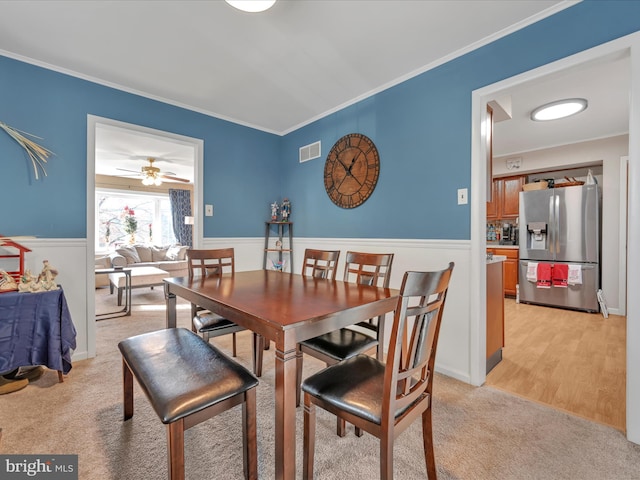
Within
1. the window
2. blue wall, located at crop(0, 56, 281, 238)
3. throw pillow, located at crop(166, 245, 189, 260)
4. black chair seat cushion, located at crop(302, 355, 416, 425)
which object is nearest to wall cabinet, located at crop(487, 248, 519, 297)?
black chair seat cushion, located at crop(302, 355, 416, 425)

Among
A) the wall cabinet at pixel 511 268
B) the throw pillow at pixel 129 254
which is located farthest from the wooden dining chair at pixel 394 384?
the throw pillow at pixel 129 254

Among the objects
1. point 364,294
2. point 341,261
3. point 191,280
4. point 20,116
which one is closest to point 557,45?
point 364,294

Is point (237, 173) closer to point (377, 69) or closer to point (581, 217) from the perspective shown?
point (377, 69)

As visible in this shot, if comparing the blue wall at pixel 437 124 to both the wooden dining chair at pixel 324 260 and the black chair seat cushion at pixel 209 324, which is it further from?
the black chair seat cushion at pixel 209 324

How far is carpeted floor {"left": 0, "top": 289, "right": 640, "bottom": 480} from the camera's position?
52.9 inches

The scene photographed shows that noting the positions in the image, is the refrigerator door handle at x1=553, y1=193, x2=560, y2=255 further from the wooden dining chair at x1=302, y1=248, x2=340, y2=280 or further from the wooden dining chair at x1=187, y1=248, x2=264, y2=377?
the wooden dining chair at x1=187, y1=248, x2=264, y2=377

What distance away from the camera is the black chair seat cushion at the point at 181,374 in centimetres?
107

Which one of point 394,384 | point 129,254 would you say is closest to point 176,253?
point 129,254

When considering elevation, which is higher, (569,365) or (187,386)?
(187,386)

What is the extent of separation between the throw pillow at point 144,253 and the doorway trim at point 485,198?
642 cm

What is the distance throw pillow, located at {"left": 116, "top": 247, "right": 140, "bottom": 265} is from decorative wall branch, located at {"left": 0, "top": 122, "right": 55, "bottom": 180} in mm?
3719

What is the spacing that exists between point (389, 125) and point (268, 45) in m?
1.24

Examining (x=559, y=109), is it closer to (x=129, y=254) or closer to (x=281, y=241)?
(x=281, y=241)

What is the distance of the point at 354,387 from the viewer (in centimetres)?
118
